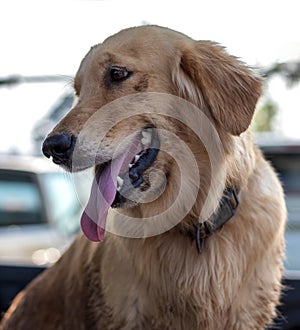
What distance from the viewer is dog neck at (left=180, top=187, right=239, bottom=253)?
12.0ft

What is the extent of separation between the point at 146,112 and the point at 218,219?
63 cm

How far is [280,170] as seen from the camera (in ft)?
22.4

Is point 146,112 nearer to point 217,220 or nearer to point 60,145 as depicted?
point 60,145

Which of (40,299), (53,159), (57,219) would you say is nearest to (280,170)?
(57,219)

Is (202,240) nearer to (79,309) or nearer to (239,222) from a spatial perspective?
(239,222)

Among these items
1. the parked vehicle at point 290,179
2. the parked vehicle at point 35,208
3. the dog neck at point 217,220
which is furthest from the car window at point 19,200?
the dog neck at point 217,220

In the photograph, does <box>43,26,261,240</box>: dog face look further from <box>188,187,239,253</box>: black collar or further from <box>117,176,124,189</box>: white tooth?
<box>188,187,239,253</box>: black collar

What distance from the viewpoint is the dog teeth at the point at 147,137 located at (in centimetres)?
349

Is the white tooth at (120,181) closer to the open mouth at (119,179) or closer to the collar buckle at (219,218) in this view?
the open mouth at (119,179)

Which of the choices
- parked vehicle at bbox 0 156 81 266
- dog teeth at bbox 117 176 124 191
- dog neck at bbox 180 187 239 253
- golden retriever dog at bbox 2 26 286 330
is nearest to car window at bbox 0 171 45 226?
parked vehicle at bbox 0 156 81 266

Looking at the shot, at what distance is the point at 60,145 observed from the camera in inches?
A: 131

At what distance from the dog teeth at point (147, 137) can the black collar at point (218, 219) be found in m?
0.46

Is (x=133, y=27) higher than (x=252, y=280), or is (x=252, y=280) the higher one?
(x=133, y=27)

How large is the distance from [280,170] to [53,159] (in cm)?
375
